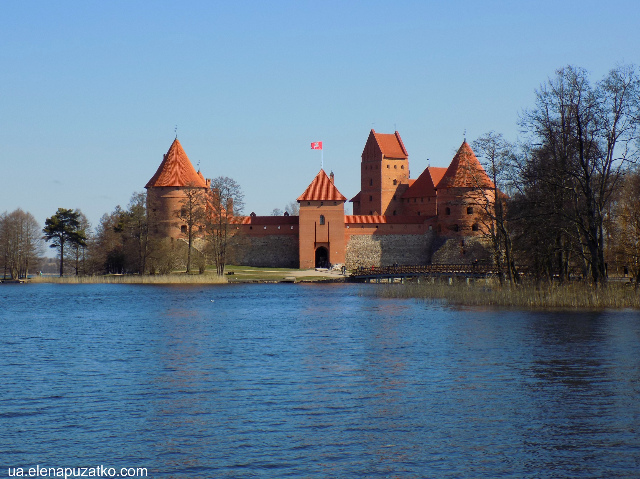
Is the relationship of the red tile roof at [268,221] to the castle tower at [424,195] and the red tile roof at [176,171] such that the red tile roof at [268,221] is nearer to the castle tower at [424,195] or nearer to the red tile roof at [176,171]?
the red tile roof at [176,171]

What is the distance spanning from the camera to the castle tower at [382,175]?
6544cm

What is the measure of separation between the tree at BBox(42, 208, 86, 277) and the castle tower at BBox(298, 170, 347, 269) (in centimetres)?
1594

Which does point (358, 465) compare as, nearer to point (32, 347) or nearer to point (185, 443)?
point (185, 443)

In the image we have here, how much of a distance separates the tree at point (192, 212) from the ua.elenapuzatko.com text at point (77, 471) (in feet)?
136

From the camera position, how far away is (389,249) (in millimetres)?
60312

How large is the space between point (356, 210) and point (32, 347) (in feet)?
167

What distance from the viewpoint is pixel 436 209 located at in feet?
204

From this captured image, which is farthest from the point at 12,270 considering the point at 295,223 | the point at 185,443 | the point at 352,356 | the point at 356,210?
the point at 185,443

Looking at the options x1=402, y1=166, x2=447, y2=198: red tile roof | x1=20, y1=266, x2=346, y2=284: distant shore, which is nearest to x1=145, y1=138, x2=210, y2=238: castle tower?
x1=20, y1=266, x2=346, y2=284: distant shore

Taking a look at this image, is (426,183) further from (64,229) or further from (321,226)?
(64,229)

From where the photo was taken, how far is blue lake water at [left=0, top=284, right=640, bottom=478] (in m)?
9.46

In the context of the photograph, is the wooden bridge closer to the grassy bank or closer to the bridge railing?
the bridge railing

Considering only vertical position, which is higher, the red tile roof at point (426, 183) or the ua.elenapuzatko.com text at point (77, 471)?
the red tile roof at point (426, 183)

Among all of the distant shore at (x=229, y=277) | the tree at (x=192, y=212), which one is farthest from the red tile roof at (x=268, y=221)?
the tree at (x=192, y=212)
